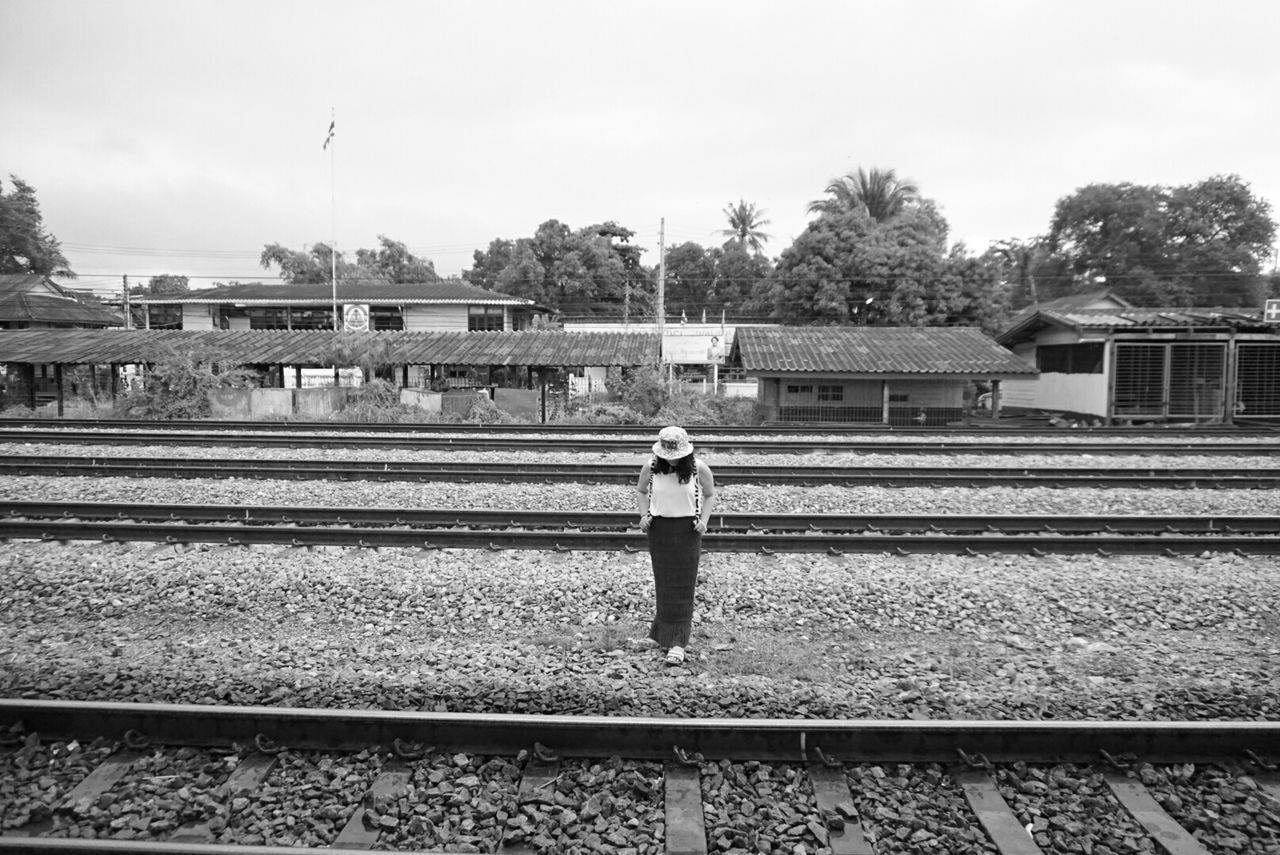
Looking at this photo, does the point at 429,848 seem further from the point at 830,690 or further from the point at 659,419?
the point at 659,419

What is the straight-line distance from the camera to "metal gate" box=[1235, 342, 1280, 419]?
24.9m

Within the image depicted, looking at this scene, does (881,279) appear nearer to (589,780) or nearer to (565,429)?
(565,429)

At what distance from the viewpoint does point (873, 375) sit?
24359mm

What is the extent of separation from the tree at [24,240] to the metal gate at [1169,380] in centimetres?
6724

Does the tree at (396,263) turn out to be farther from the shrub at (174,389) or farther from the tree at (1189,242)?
the tree at (1189,242)

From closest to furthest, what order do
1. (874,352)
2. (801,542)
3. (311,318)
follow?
(801,542), (874,352), (311,318)

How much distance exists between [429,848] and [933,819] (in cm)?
235

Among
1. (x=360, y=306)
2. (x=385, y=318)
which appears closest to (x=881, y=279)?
(x=360, y=306)

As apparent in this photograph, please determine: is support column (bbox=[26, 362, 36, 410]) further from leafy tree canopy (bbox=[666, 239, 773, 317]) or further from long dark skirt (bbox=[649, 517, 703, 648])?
leafy tree canopy (bbox=[666, 239, 773, 317])

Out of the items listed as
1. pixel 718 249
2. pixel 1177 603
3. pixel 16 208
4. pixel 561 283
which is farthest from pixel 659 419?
pixel 16 208

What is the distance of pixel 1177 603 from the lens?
688 cm

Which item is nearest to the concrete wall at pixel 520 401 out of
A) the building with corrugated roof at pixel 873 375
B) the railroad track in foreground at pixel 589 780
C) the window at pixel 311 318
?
the building with corrugated roof at pixel 873 375

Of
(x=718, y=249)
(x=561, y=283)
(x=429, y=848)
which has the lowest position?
(x=429, y=848)

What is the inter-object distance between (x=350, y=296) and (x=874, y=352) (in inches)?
1078
